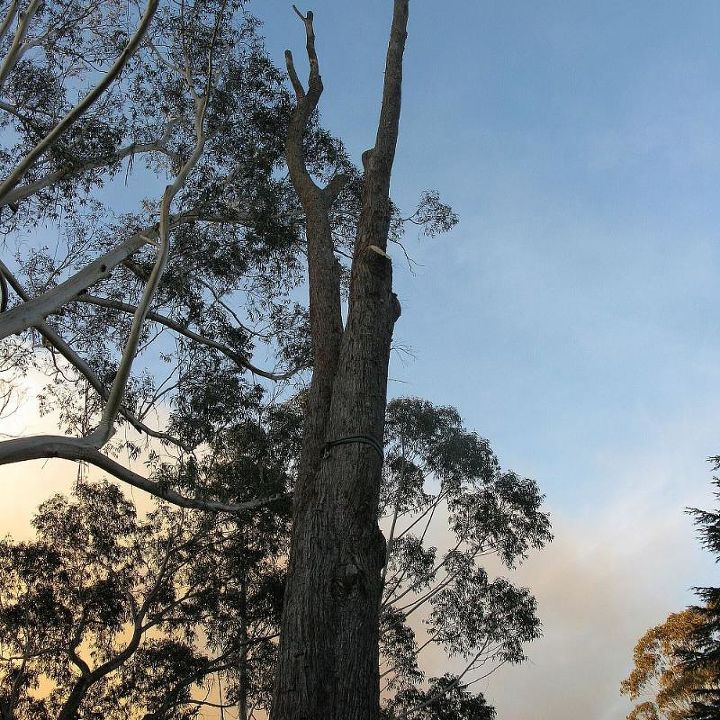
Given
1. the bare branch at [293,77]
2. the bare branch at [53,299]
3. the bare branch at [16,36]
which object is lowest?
the bare branch at [53,299]

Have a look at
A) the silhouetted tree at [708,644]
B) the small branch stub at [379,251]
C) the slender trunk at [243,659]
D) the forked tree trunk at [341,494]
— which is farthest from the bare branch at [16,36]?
the silhouetted tree at [708,644]

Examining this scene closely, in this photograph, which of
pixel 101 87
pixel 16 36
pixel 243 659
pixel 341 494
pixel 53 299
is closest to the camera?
pixel 341 494

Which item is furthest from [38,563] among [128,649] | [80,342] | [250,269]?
[250,269]

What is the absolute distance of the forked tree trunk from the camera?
9.93 feet

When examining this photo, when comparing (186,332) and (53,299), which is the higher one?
(186,332)

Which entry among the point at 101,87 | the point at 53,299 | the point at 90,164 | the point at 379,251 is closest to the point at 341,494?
the point at 379,251

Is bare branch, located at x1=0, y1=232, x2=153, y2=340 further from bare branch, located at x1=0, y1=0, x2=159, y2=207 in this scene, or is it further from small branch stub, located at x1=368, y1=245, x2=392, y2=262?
small branch stub, located at x1=368, y1=245, x2=392, y2=262

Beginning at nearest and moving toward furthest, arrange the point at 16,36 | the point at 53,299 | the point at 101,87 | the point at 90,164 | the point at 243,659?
the point at 101,87, the point at 16,36, the point at 53,299, the point at 90,164, the point at 243,659

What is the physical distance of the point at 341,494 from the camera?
3.43 metres

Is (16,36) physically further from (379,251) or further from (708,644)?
(708,644)

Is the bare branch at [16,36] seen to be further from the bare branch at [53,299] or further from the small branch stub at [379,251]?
the small branch stub at [379,251]

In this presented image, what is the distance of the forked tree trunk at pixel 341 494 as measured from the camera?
3025mm

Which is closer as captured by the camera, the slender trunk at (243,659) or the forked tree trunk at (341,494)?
the forked tree trunk at (341,494)

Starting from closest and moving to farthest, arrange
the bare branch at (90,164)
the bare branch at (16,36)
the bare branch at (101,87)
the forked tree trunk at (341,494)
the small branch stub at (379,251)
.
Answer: the forked tree trunk at (341,494), the small branch stub at (379,251), the bare branch at (101,87), the bare branch at (16,36), the bare branch at (90,164)
